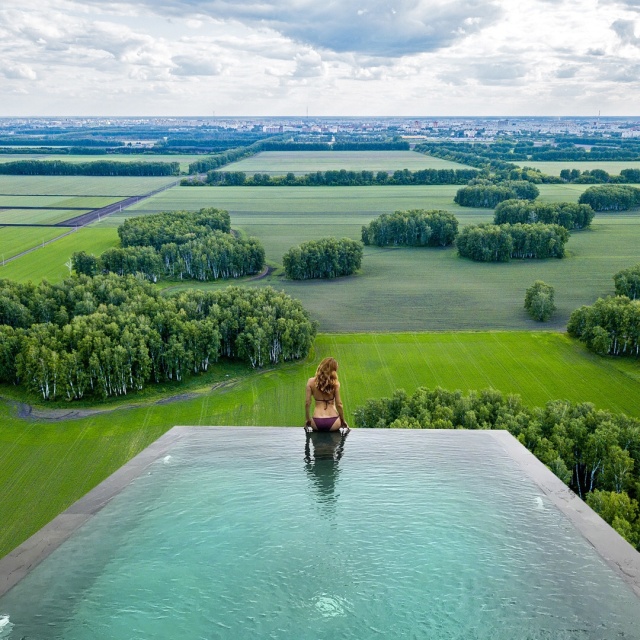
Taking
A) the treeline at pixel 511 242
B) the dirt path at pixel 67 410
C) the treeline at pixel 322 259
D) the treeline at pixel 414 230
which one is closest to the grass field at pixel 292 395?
the dirt path at pixel 67 410

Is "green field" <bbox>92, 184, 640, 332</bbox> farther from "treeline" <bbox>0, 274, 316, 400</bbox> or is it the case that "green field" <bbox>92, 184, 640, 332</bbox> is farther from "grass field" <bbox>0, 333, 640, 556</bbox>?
"treeline" <bbox>0, 274, 316, 400</bbox>

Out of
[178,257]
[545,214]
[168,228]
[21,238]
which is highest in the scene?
[545,214]

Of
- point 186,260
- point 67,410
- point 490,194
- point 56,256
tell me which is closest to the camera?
point 67,410

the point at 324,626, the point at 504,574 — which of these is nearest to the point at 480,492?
the point at 504,574

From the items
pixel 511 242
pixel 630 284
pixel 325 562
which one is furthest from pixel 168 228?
pixel 325 562

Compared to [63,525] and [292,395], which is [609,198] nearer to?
[292,395]

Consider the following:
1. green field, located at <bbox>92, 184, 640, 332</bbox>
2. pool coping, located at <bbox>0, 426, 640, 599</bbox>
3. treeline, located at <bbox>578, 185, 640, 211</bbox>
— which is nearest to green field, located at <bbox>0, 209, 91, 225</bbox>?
green field, located at <bbox>92, 184, 640, 332</bbox>
